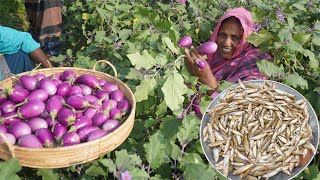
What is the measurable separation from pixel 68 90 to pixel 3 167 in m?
0.54

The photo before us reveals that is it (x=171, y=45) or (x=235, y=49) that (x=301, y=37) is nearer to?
(x=235, y=49)

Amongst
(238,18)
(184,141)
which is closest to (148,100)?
(184,141)

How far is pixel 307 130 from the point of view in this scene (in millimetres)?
1818

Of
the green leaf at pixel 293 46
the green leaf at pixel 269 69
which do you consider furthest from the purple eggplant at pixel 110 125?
the green leaf at pixel 293 46

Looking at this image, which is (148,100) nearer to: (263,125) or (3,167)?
(263,125)

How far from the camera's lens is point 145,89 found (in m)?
2.08

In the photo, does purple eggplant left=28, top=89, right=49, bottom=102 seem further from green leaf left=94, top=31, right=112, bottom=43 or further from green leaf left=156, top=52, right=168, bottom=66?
green leaf left=94, top=31, right=112, bottom=43

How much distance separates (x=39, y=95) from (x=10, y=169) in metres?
0.42

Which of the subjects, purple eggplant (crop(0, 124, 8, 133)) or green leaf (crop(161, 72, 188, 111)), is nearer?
purple eggplant (crop(0, 124, 8, 133))

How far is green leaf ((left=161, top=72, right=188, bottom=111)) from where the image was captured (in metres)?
1.94

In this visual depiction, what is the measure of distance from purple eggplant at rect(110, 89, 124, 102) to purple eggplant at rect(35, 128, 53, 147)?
394mm

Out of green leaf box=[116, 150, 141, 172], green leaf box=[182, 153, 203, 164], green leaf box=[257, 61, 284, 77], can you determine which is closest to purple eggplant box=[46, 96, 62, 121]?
green leaf box=[116, 150, 141, 172]

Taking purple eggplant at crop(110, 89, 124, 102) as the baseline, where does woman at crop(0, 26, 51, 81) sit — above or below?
below

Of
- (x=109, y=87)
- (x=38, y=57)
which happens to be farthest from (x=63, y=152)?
(x=38, y=57)
